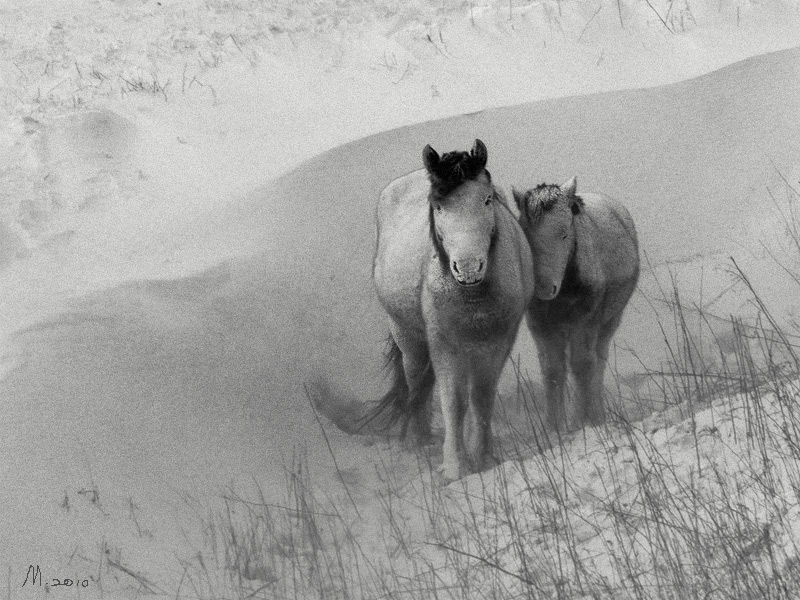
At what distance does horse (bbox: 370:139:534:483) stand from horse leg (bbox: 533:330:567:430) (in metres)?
0.69

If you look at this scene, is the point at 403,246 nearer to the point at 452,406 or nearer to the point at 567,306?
the point at 452,406

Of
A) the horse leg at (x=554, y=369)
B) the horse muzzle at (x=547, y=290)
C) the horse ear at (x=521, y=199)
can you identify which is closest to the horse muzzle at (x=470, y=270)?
the horse muzzle at (x=547, y=290)

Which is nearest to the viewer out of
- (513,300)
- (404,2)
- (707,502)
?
(707,502)

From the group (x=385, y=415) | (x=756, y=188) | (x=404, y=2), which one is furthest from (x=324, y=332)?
(x=404, y=2)

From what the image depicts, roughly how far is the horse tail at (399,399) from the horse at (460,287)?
31 centimetres

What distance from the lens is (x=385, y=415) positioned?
8070 millimetres

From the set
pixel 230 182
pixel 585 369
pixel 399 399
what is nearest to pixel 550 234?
pixel 585 369

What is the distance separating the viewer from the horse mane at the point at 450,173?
602 cm

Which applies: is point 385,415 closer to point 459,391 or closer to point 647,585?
point 459,391

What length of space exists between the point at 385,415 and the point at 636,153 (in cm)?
502

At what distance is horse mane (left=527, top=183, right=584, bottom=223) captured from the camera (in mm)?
7102

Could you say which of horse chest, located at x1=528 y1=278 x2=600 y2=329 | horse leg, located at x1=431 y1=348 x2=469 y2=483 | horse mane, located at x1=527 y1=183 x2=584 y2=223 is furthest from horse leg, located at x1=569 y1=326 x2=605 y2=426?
horse leg, located at x1=431 y1=348 x2=469 y2=483

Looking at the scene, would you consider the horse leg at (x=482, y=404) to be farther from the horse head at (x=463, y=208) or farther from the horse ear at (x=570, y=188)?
the horse ear at (x=570, y=188)
